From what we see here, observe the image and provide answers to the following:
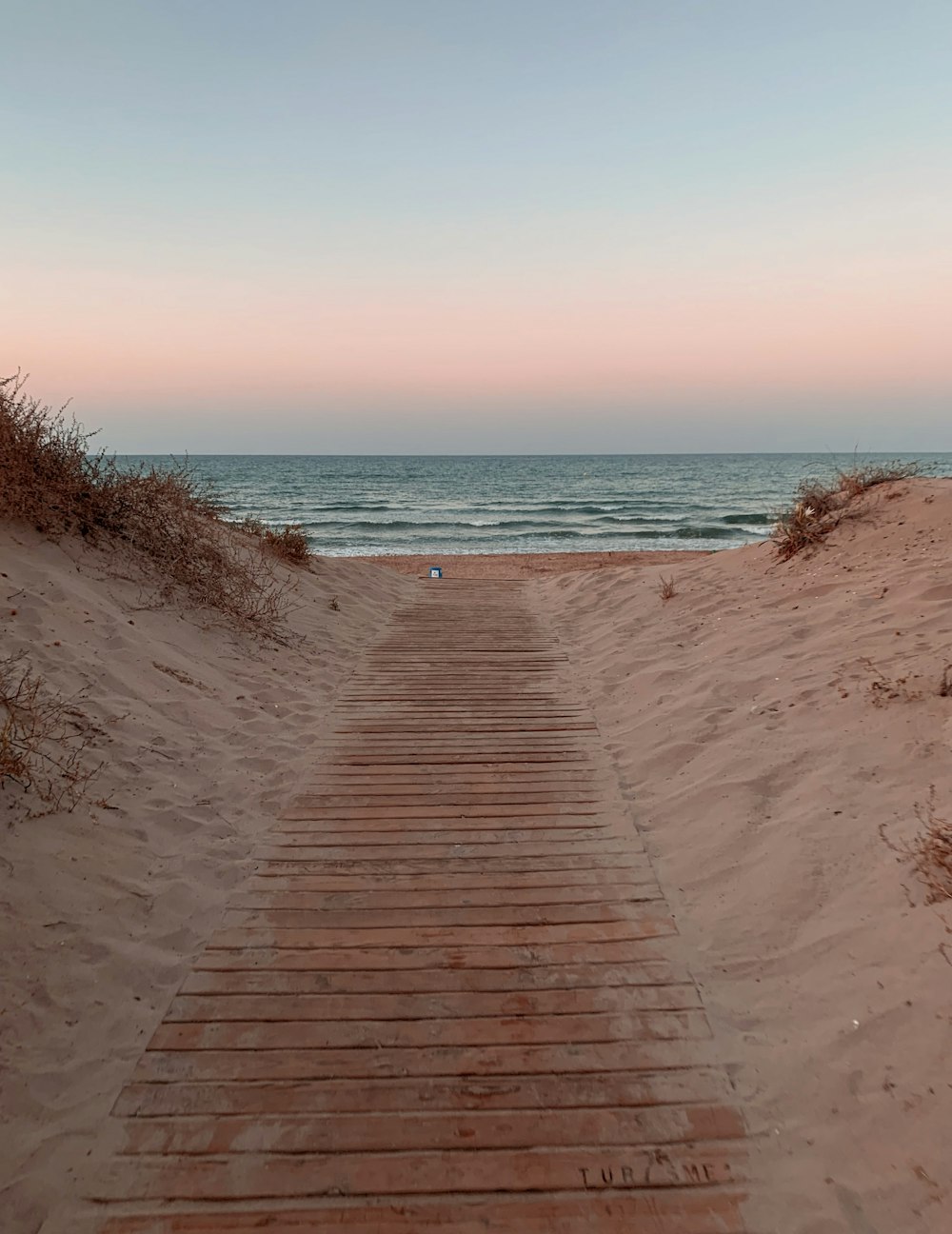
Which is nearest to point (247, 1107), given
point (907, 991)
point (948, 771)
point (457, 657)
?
point (907, 991)

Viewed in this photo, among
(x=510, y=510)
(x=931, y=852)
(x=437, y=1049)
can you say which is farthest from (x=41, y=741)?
(x=510, y=510)

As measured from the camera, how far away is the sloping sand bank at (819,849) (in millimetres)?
2059

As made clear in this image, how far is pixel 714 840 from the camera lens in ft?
12.1

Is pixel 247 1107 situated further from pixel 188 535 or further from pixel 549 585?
pixel 549 585

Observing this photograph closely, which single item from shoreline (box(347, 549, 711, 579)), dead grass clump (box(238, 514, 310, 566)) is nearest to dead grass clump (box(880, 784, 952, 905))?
dead grass clump (box(238, 514, 310, 566))

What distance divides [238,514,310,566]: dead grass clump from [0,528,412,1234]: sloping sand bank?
3.36m

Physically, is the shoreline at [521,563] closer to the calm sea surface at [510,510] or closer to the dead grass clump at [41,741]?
the calm sea surface at [510,510]

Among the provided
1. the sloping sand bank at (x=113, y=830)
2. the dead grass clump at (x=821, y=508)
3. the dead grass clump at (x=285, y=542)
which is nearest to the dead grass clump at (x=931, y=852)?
the sloping sand bank at (x=113, y=830)

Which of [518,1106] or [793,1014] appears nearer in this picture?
[518,1106]

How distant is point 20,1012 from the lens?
2.48 meters

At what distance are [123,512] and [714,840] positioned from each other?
6.21 metres

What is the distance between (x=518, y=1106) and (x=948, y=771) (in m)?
2.49

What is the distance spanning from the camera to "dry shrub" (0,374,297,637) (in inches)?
249

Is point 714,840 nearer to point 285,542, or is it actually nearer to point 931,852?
point 931,852
